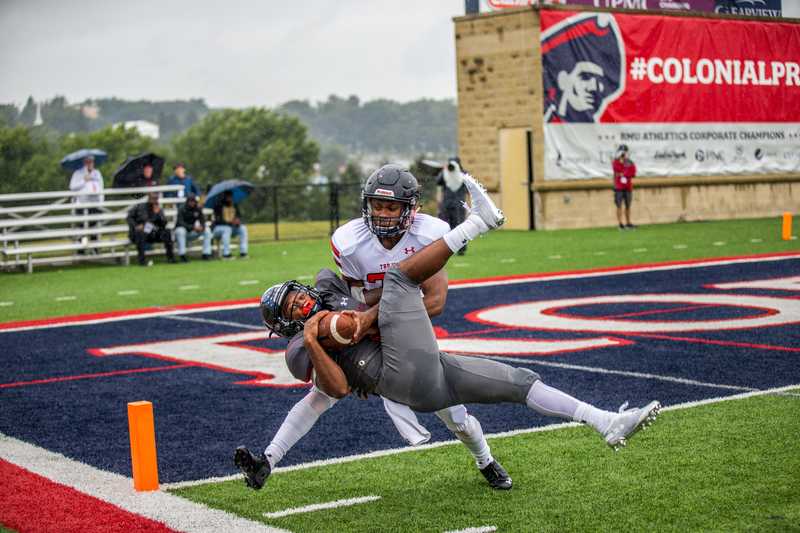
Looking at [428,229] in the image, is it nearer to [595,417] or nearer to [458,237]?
[458,237]

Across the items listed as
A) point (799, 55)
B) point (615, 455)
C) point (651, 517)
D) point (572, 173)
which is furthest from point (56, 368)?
point (799, 55)

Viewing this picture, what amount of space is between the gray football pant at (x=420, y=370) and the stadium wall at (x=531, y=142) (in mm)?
22529

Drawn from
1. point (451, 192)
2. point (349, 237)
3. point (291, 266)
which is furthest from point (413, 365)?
point (451, 192)

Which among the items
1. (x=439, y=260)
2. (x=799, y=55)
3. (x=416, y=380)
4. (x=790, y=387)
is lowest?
(x=790, y=387)

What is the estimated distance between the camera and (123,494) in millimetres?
6016

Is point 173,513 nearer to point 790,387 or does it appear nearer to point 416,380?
point 416,380

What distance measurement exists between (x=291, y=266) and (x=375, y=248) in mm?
14611

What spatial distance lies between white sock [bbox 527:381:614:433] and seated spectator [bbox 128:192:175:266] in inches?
657

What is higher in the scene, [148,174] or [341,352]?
[148,174]

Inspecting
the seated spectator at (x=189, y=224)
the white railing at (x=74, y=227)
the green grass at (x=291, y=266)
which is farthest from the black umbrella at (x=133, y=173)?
the seated spectator at (x=189, y=224)

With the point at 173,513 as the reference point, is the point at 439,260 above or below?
above

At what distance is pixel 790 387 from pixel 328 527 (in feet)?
13.7

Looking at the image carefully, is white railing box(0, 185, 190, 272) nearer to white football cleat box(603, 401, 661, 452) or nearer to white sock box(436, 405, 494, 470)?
white sock box(436, 405, 494, 470)

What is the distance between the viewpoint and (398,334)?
5328 millimetres
